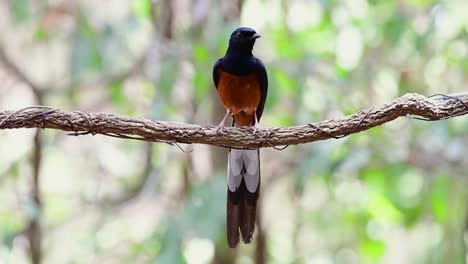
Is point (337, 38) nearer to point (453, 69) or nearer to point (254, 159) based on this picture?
point (453, 69)

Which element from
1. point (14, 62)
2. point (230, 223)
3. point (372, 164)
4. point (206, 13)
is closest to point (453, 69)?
point (372, 164)

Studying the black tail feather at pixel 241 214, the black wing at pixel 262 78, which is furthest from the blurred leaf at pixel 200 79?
the black tail feather at pixel 241 214

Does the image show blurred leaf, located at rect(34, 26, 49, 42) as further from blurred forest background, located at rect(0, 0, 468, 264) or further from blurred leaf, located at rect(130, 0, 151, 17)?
blurred leaf, located at rect(130, 0, 151, 17)

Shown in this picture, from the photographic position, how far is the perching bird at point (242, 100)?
11.2 ft

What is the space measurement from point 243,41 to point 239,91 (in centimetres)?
29

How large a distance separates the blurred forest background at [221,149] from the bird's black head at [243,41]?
1.29 ft

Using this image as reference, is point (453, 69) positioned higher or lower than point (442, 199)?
higher

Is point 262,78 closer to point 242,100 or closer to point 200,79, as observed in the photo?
point 242,100

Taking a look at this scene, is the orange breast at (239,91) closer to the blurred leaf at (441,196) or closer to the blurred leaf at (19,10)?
the blurred leaf at (441,196)

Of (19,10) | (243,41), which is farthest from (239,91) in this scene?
(19,10)

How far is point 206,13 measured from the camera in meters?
4.98

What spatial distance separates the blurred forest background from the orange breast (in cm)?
33

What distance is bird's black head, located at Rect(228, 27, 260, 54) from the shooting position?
3783 mm

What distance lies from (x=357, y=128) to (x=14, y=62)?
4.22 meters
